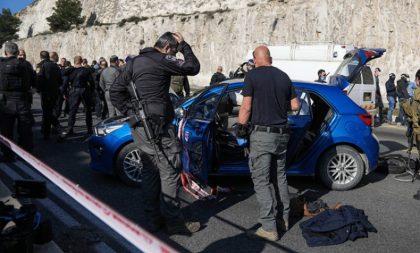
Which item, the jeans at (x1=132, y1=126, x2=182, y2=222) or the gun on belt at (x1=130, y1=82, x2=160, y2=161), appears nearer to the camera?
the gun on belt at (x1=130, y1=82, x2=160, y2=161)

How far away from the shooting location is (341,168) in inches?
245

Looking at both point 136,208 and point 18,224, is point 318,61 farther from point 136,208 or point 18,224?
point 18,224

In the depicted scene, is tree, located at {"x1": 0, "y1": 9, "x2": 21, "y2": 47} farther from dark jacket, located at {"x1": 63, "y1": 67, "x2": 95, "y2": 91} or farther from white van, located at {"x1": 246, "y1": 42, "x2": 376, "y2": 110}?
dark jacket, located at {"x1": 63, "y1": 67, "x2": 95, "y2": 91}

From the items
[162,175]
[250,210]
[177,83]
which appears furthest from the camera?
[177,83]

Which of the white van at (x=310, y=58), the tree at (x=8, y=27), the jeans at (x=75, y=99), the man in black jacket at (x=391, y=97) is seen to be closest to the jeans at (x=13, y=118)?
the jeans at (x=75, y=99)

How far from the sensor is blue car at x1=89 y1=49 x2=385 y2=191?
5934 mm

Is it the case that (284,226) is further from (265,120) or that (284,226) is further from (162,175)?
(162,175)

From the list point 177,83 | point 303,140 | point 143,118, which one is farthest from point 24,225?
point 177,83

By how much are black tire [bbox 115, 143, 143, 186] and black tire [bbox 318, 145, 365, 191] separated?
8.23 feet

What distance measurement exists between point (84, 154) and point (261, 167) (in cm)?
476

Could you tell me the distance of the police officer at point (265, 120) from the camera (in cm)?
443

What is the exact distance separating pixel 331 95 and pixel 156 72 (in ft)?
9.73

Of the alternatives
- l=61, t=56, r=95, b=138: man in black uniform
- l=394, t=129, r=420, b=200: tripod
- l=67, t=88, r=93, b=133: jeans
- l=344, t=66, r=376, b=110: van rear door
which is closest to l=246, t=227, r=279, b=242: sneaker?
l=394, t=129, r=420, b=200: tripod

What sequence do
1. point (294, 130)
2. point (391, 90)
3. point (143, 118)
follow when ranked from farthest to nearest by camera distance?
point (391, 90), point (294, 130), point (143, 118)
